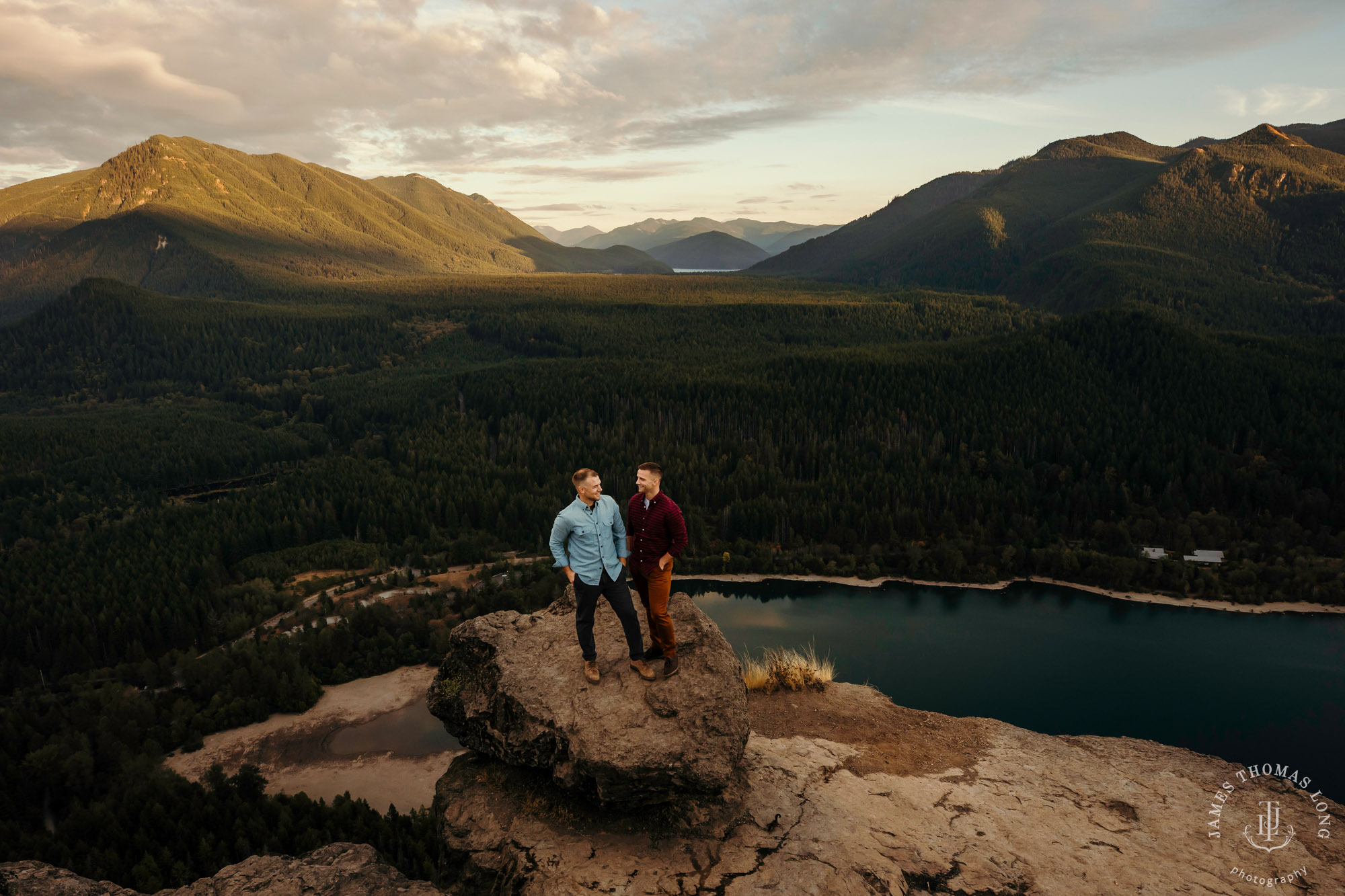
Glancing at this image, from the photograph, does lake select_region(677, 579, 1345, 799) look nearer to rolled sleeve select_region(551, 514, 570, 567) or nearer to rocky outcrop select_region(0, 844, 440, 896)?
rocky outcrop select_region(0, 844, 440, 896)

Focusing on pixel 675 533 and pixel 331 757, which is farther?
pixel 331 757

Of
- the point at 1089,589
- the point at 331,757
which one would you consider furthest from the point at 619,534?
the point at 1089,589

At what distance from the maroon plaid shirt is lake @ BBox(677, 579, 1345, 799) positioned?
48.7 meters

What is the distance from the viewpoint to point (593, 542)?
60.2 ft

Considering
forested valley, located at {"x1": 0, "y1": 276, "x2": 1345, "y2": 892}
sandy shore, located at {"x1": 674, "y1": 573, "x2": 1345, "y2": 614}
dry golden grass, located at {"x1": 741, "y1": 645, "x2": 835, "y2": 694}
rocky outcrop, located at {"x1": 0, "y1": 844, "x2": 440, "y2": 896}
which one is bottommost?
sandy shore, located at {"x1": 674, "y1": 573, "x2": 1345, "y2": 614}

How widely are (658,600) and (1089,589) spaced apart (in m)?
93.3

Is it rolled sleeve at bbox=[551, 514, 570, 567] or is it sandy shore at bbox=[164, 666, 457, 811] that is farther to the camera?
sandy shore at bbox=[164, 666, 457, 811]

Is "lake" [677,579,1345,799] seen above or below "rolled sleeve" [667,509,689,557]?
below

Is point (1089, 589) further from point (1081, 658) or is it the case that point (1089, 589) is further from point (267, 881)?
point (267, 881)

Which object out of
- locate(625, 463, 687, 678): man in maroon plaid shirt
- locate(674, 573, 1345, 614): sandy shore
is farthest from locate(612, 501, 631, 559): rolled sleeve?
locate(674, 573, 1345, 614): sandy shore

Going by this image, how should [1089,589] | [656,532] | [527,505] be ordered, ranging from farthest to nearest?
1. [527,505]
2. [1089,589]
3. [656,532]

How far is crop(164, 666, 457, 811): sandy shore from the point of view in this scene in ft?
179

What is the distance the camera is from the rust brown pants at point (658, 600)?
18844 mm

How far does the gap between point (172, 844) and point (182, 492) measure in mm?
118188
